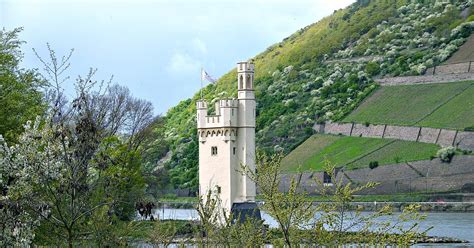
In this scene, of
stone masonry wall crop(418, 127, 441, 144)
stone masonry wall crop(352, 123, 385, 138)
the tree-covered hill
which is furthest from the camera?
the tree-covered hill

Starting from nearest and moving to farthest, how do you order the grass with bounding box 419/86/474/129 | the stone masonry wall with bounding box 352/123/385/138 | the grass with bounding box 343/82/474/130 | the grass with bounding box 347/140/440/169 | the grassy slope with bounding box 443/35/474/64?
the grass with bounding box 347/140/440/169, the grass with bounding box 419/86/474/129, the grass with bounding box 343/82/474/130, the stone masonry wall with bounding box 352/123/385/138, the grassy slope with bounding box 443/35/474/64

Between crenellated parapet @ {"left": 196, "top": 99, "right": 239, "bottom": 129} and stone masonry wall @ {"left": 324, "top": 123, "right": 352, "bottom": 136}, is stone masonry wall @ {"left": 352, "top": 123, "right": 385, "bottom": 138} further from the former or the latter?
crenellated parapet @ {"left": 196, "top": 99, "right": 239, "bottom": 129}

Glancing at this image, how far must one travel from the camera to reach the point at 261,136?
151 m

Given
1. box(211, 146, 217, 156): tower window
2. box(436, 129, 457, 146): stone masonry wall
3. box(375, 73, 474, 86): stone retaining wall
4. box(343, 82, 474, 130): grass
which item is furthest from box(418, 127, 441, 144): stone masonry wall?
box(211, 146, 217, 156): tower window

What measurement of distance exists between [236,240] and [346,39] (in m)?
164

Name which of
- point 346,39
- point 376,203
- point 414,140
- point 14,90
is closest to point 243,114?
point 14,90

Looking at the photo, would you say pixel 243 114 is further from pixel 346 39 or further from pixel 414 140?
pixel 346 39

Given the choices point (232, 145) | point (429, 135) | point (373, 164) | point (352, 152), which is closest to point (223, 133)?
point (232, 145)

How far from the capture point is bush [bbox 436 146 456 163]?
12794 cm

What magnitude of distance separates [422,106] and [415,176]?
1850cm

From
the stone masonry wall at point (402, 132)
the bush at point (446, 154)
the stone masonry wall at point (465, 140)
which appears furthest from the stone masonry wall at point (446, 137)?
the bush at point (446, 154)

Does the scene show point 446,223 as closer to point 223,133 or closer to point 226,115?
point 223,133

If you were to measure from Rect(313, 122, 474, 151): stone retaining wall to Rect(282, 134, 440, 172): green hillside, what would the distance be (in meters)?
0.91

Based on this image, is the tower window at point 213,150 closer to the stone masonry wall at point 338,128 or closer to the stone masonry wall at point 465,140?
the stone masonry wall at point 465,140
